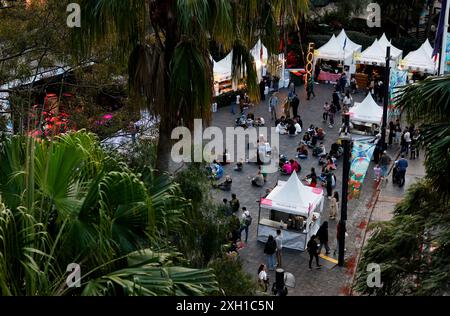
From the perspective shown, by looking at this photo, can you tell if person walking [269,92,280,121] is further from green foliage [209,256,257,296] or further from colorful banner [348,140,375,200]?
green foliage [209,256,257,296]

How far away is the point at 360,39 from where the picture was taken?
131 ft

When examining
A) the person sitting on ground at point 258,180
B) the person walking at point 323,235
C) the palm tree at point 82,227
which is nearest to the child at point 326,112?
the person sitting on ground at point 258,180

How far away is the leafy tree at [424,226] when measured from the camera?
29.6 feet

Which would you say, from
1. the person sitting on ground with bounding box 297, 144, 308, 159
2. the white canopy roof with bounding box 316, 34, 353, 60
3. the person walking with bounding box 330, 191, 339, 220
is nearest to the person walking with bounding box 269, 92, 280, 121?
the person sitting on ground with bounding box 297, 144, 308, 159

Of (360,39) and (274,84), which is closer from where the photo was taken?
(274,84)

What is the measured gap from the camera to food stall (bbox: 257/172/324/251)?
19.3 meters

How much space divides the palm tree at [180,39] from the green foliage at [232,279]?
1.95m

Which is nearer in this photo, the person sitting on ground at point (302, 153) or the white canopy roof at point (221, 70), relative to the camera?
the person sitting on ground at point (302, 153)

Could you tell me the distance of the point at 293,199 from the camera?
19.5 metres

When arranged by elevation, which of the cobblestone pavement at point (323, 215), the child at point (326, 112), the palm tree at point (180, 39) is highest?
the palm tree at point (180, 39)

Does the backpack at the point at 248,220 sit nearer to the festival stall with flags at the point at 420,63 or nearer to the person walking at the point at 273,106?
the person walking at the point at 273,106
